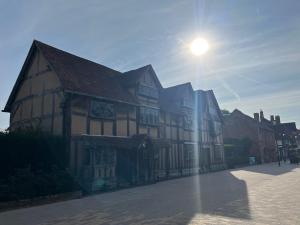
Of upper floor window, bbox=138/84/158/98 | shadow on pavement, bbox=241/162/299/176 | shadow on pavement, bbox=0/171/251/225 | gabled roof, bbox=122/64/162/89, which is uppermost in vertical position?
gabled roof, bbox=122/64/162/89

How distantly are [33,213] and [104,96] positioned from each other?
897 centimetres

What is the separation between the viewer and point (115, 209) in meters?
10.4

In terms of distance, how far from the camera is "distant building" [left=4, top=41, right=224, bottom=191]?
1597cm

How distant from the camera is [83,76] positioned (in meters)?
18.6

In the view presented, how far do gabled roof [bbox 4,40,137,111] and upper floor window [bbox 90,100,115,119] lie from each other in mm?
514

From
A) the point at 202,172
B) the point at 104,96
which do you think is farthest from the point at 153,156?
the point at 202,172

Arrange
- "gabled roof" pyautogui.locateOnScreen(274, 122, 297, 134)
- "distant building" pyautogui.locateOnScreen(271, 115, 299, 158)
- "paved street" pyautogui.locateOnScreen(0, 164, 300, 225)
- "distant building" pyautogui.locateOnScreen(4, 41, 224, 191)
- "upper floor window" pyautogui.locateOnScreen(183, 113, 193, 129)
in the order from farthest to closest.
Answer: "gabled roof" pyautogui.locateOnScreen(274, 122, 297, 134) → "distant building" pyautogui.locateOnScreen(271, 115, 299, 158) → "upper floor window" pyautogui.locateOnScreen(183, 113, 193, 129) → "distant building" pyautogui.locateOnScreen(4, 41, 224, 191) → "paved street" pyautogui.locateOnScreen(0, 164, 300, 225)

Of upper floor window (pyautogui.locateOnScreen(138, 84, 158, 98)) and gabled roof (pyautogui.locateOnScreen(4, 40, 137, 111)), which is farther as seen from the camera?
upper floor window (pyautogui.locateOnScreen(138, 84, 158, 98))

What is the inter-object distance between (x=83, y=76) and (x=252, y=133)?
122 ft

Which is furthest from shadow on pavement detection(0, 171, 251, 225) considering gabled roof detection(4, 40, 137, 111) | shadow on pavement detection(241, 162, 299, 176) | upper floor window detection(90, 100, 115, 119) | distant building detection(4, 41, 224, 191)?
shadow on pavement detection(241, 162, 299, 176)

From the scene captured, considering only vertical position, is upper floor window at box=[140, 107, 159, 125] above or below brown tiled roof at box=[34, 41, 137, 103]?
below

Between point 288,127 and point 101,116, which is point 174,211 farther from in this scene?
point 288,127

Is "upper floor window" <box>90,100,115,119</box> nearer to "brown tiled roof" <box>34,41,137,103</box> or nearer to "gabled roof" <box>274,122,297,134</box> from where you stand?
"brown tiled roof" <box>34,41,137,103</box>

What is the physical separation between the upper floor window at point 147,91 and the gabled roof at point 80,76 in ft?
3.78
